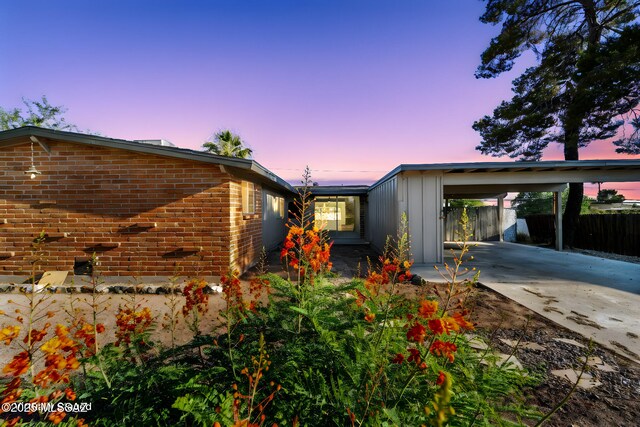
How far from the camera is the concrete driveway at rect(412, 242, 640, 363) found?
3.58 m

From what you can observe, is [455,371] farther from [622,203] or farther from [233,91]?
[622,203]

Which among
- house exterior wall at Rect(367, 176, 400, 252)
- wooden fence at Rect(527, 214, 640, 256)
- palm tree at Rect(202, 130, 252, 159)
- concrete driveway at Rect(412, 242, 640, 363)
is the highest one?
palm tree at Rect(202, 130, 252, 159)

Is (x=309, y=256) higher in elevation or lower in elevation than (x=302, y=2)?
lower

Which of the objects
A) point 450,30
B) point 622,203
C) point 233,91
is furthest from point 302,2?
point 622,203

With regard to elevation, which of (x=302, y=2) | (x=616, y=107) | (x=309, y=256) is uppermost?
(x=302, y=2)

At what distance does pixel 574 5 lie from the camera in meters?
11.7

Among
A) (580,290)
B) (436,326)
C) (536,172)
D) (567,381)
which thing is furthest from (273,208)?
(436,326)

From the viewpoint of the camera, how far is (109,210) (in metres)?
6.00

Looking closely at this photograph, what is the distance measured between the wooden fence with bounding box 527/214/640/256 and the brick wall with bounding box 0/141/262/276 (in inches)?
498

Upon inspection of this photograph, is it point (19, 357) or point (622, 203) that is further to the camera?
point (622, 203)

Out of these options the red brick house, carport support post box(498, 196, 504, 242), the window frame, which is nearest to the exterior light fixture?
the red brick house

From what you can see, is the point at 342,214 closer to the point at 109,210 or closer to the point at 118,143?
the point at 109,210

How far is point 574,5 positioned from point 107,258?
1896 centimetres

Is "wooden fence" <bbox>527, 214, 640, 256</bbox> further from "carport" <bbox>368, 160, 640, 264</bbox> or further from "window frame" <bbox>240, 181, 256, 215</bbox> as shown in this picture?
"window frame" <bbox>240, 181, 256, 215</bbox>
